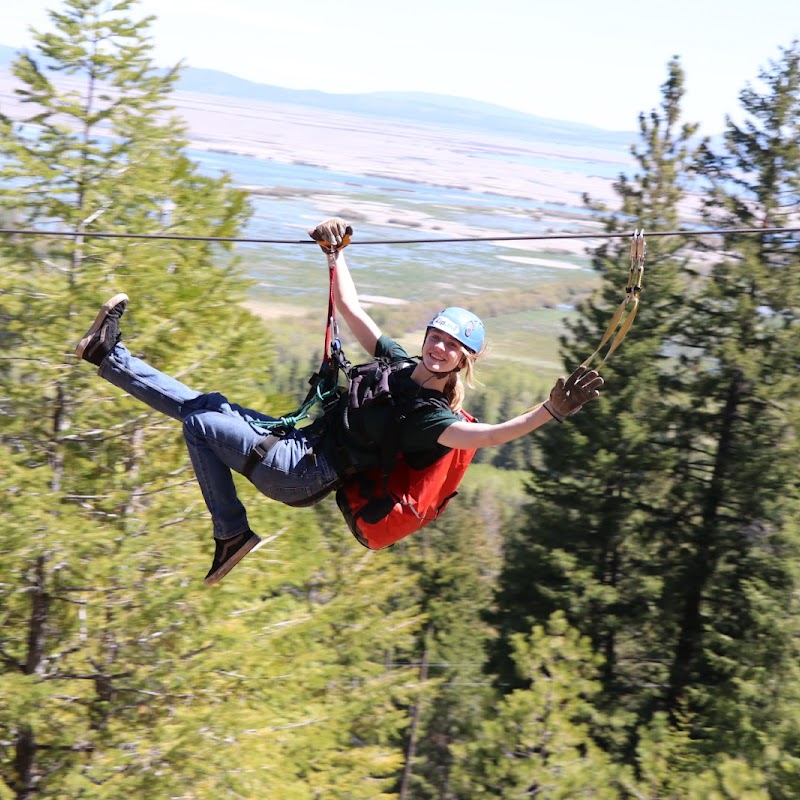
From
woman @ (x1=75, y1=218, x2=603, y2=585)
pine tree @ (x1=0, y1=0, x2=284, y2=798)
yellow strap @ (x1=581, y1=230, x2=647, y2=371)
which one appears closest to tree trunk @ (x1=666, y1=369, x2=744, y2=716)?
pine tree @ (x1=0, y1=0, x2=284, y2=798)

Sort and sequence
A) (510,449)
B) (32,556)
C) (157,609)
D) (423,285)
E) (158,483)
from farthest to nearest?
(423,285) < (510,449) < (158,483) < (157,609) < (32,556)

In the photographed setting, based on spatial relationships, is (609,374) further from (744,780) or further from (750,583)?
(744,780)

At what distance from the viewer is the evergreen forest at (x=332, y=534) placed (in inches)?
465

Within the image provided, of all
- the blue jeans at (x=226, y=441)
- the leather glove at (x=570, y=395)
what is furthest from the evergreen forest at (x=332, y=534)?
the blue jeans at (x=226, y=441)

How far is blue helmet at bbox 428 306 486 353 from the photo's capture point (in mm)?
4734

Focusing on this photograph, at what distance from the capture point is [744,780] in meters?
15.7

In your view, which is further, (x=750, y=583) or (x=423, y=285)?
(x=423, y=285)

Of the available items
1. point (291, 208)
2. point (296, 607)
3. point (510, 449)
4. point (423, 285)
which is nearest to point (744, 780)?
point (296, 607)

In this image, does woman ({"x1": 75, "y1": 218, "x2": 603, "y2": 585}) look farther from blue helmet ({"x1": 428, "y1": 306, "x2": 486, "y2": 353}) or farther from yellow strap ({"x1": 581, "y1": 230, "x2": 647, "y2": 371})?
yellow strap ({"x1": 581, "y1": 230, "x2": 647, "y2": 371})

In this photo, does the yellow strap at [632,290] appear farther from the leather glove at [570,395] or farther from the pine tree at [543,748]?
the pine tree at [543,748]

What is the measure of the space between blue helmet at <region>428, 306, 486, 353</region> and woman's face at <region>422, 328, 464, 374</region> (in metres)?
0.04

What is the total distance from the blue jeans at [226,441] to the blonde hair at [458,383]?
2.19 feet

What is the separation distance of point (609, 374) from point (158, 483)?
52.8 feet

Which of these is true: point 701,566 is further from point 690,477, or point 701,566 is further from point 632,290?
point 632,290
